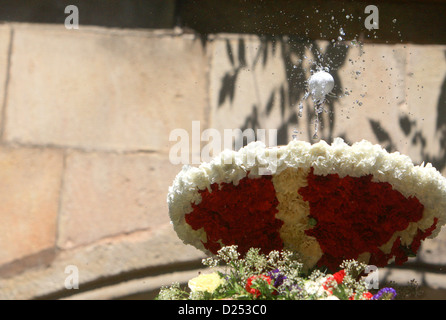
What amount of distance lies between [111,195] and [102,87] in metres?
0.65

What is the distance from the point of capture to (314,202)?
176cm

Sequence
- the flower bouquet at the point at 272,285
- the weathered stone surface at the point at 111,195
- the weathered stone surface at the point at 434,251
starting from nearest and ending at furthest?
1. the flower bouquet at the point at 272,285
2. the weathered stone surface at the point at 434,251
3. the weathered stone surface at the point at 111,195

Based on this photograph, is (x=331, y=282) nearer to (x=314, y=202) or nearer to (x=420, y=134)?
(x=314, y=202)

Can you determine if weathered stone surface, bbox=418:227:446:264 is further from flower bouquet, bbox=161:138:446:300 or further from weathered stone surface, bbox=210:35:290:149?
flower bouquet, bbox=161:138:446:300

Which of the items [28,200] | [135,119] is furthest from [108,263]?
[135,119]

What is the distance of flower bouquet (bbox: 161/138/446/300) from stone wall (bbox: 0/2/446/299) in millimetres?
1193

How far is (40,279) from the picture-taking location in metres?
3.01

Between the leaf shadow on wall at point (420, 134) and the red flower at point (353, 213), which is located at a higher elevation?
the leaf shadow on wall at point (420, 134)

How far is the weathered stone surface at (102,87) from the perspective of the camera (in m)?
3.19

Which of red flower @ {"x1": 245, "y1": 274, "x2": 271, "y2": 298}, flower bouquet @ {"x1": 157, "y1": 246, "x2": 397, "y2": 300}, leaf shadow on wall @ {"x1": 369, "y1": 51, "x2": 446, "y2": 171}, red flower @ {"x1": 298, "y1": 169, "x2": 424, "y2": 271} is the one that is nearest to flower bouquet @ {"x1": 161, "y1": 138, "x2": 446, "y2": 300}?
red flower @ {"x1": 298, "y1": 169, "x2": 424, "y2": 271}

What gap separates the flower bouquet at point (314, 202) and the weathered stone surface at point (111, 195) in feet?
4.03

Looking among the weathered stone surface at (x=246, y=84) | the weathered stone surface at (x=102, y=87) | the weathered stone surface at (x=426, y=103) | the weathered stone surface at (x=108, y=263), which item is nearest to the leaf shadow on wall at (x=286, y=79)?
the weathered stone surface at (x=246, y=84)

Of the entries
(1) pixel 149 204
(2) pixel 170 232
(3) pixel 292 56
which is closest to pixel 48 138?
(1) pixel 149 204

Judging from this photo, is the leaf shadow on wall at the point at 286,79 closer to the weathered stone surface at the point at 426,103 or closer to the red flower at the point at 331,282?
the weathered stone surface at the point at 426,103
